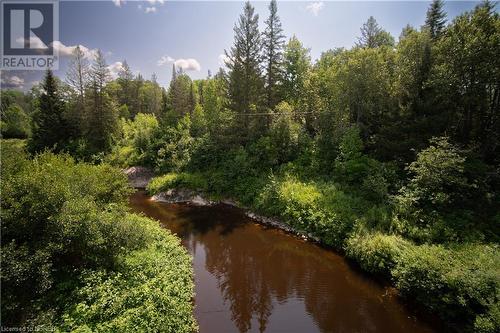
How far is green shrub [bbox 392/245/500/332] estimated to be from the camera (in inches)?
368

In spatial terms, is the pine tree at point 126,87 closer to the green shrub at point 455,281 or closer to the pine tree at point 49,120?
the pine tree at point 49,120

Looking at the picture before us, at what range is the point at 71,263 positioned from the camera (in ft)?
36.2

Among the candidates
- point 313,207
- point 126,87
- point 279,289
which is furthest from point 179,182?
point 126,87

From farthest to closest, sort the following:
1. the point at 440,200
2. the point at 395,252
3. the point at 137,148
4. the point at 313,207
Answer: the point at 137,148 → the point at 313,207 → the point at 440,200 → the point at 395,252

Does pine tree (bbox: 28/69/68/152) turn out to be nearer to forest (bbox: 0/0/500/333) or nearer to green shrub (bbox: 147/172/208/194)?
forest (bbox: 0/0/500/333)

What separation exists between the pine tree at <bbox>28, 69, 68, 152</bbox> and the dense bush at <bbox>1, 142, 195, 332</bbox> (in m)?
26.7

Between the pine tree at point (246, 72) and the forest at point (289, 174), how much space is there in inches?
5.9

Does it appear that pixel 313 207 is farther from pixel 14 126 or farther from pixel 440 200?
pixel 14 126

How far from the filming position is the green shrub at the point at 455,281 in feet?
30.7

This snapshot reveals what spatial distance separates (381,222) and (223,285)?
9.28 meters

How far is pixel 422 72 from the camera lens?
794 inches

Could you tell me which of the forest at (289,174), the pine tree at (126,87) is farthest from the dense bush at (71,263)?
the pine tree at (126,87)

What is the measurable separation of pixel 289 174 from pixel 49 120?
102 feet

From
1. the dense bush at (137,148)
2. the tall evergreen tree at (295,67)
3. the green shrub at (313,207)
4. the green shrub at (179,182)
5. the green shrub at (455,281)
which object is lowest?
the green shrub at (455,281)
